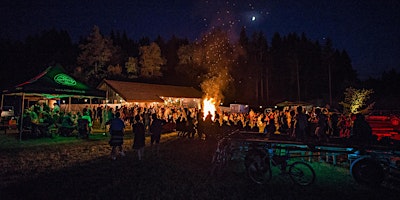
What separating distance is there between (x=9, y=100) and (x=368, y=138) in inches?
1626

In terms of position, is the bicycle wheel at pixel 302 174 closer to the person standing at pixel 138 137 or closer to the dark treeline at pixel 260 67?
the person standing at pixel 138 137

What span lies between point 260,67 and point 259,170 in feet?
156

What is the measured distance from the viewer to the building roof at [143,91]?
97.5 feet

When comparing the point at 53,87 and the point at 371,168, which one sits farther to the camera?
the point at 53,87

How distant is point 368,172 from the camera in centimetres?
664

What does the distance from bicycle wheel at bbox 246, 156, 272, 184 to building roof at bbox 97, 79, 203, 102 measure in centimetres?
2321

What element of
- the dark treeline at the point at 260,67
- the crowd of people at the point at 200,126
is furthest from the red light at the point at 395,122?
the dark treeline at the point at 260,67

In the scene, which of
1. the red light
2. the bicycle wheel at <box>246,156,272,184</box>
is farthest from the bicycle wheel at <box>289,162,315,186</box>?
the red light

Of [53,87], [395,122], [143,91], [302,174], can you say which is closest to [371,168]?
[302,174]

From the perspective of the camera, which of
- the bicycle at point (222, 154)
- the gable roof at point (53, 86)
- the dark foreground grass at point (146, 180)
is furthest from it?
the gable roof at point (53, 86)

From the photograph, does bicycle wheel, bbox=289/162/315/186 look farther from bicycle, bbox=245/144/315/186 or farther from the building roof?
the building roof

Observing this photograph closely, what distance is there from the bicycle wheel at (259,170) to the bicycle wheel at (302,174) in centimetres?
61

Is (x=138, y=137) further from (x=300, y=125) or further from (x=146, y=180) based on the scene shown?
(x=300, y=125)

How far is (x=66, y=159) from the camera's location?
32.2 feet
